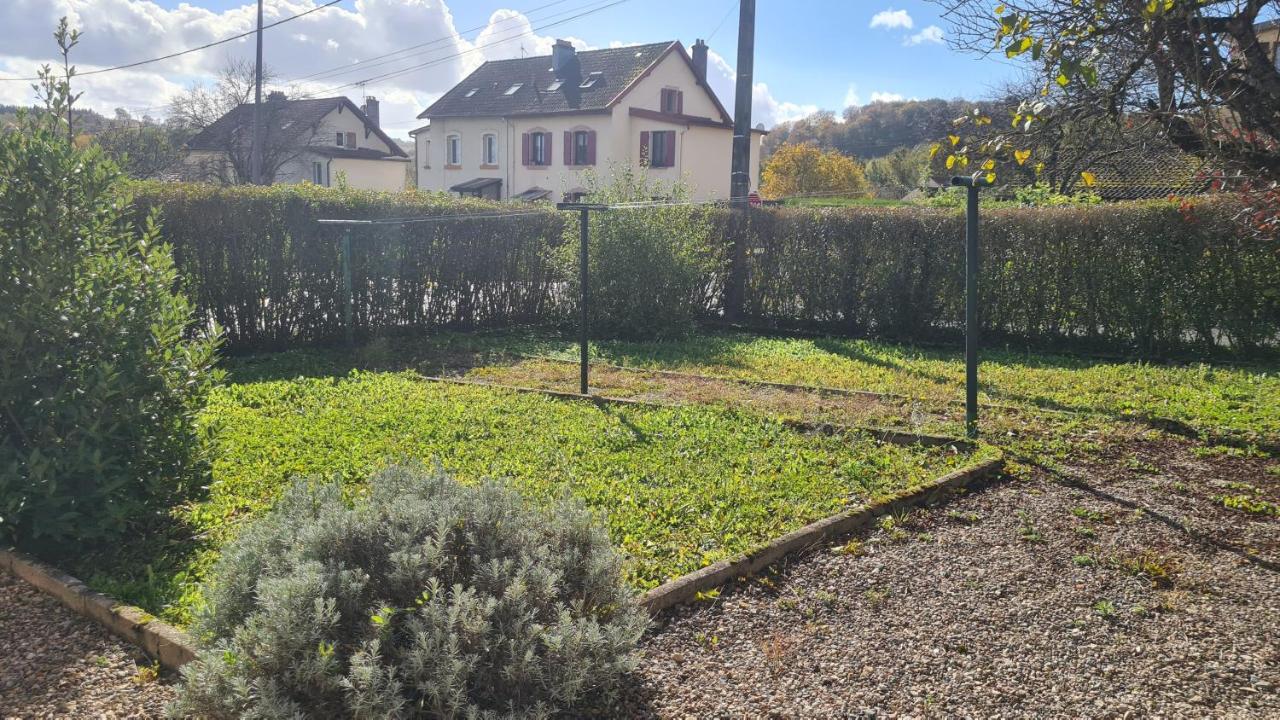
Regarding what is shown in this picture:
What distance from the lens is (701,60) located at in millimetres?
41906

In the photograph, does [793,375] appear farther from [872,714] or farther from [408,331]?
[872,714]

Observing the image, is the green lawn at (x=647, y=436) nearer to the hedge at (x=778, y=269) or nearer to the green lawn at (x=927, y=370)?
the green lawn at (x=927, y=370)

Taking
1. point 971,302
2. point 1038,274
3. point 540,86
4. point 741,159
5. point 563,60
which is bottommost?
point 971,302

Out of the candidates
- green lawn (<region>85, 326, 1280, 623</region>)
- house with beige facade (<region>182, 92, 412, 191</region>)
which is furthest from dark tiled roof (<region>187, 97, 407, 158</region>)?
green lawn (<region>85, 326, 1280, 623</region>)

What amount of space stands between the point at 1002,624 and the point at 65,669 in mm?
3598

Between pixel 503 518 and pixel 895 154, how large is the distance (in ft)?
172

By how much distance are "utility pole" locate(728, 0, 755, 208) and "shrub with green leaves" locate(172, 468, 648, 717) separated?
11.1 metres

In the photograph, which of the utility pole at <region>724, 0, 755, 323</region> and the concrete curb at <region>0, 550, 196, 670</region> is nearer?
the concrete curb at <region>0, 550, 196, 670</region>

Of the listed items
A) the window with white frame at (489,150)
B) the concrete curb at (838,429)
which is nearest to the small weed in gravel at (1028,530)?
the concrete curb at (838,429)

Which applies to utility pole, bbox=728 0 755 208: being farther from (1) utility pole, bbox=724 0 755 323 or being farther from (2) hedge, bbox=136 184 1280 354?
(2) hedge, bbox=136 184 1280 354

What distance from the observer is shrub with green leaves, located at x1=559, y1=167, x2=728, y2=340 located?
12133 millimetres

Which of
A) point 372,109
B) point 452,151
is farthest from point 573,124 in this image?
point 372,109

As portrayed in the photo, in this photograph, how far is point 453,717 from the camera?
105 inches

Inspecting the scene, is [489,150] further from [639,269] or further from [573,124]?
[639,269]
